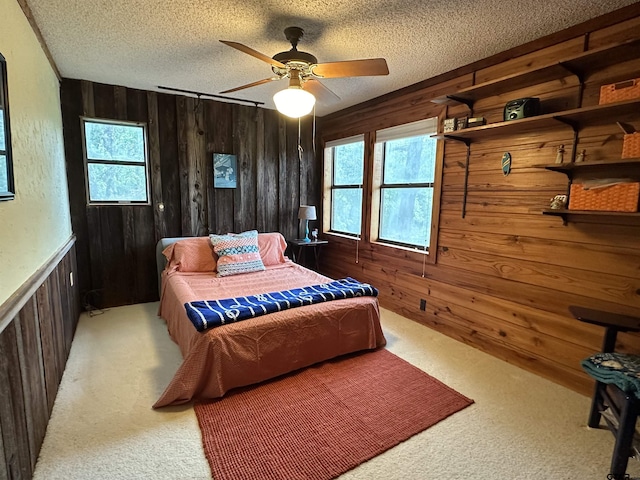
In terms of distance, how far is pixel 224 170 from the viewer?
4.03 m

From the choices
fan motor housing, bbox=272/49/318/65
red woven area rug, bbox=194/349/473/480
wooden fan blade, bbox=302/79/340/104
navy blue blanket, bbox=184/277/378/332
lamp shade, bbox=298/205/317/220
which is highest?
fan motor housing, bbox=272/49/318/65

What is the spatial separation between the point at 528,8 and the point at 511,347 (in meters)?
2.34

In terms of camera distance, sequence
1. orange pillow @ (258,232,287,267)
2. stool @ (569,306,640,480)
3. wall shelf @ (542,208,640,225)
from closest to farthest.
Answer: stool @ (569,306,640,480), wall shelf @ (542,208,640,225), orange pillow @ (258,232,287,267)

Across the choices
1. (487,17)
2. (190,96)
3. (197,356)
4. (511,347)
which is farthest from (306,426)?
(190,96)

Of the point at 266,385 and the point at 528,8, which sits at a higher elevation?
the point at 528,8

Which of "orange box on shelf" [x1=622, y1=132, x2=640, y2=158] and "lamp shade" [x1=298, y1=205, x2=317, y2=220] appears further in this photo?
"lamp shade" [x1=298, y1=205, x2=317, y2=220]

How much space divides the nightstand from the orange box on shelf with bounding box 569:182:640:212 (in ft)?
9.35

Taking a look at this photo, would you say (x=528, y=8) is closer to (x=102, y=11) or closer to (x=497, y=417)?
(x=497, y=417)

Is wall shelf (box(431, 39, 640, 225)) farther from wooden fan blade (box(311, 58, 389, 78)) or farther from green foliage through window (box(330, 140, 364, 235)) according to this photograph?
green foliage through window (box(330, 140, 364, 235))

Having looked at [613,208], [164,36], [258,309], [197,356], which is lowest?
[197,356]

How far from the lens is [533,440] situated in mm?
1766

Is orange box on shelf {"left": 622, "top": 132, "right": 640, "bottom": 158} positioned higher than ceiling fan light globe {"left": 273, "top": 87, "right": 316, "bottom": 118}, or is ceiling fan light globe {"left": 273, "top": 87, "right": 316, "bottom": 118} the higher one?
ceiling fan light globe {"left": 273, "top": 87, "right": 316, "bottom": 118}

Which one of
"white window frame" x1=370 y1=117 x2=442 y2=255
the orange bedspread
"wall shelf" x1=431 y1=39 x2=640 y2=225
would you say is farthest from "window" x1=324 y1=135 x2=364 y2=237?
"wall shelf" x1=431 y1=39 x2=640 y2=225

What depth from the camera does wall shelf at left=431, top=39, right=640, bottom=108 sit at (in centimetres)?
183
